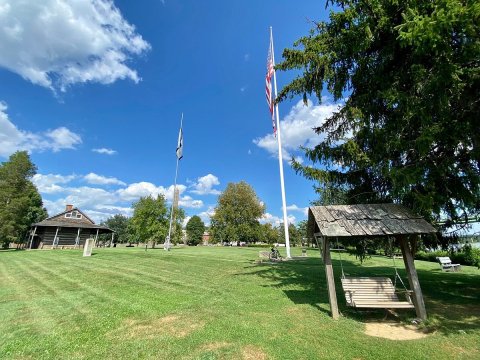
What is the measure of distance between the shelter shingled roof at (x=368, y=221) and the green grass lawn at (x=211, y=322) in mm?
2292

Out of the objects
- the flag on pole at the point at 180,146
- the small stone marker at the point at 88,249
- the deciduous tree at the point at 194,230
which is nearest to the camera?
the small stone marker at the point at 88,249

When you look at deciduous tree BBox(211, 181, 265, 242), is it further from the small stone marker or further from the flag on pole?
the small stone marker

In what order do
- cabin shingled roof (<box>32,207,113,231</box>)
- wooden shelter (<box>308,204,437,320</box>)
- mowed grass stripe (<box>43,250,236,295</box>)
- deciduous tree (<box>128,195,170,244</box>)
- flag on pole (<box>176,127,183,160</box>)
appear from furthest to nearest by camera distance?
cabin shingled roof (<box>32,207,113,231</box>) < deciduous tree (<box>128,195,170,244</box>) < flag on pole (<box>176,127,183,160</box>) < mowed grass stripe (<box>43,250,236,295</box>) < wooden shelter (<box>308,204,437,320</box>)

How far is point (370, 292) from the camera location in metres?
7.85

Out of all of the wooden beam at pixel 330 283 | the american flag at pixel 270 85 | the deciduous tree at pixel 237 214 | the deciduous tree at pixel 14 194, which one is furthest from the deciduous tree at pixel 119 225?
the wooden beam at pixel 330 283

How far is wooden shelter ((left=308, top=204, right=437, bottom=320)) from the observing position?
7.47 metres

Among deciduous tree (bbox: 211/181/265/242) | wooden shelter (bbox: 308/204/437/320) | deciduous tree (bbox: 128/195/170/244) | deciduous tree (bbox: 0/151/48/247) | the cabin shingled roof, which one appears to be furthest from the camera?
deciduous tree (bbox: 211/181/265/242)

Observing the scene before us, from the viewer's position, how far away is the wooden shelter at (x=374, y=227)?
747 cm

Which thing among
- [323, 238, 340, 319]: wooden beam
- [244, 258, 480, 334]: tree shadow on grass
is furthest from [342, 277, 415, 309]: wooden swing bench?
[244, 258, 480, 334]: tree shadow on grass

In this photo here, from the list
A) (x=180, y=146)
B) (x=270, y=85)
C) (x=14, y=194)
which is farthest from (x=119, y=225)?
(x=270, y=85)

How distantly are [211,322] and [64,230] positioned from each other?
156 feet

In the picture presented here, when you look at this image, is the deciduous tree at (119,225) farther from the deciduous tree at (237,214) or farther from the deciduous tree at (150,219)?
the deciduous tree at (150,219)

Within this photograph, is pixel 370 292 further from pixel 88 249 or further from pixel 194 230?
pixel 194 230

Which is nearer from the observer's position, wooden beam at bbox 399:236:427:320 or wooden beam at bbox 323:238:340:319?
wooden beam at bbox 399:236:427:320
